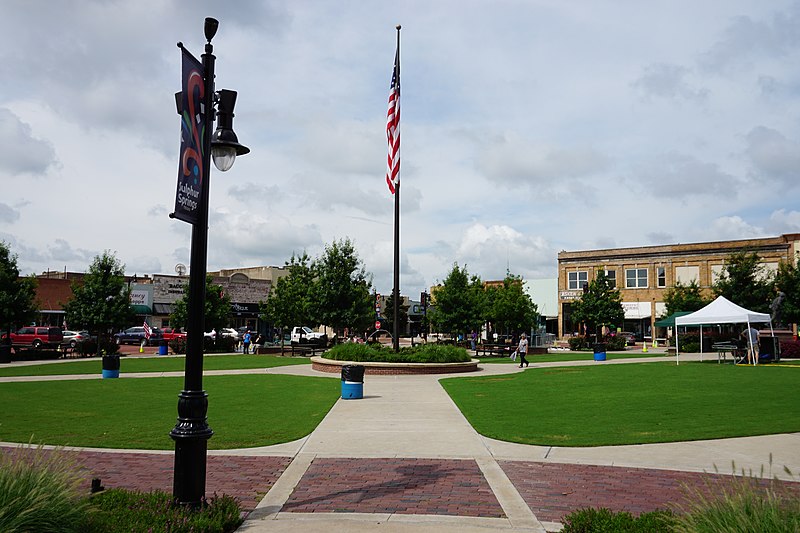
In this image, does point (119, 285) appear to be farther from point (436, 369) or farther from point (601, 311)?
point (601, 311)

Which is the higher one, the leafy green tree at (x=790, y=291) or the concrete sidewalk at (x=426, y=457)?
the leafy green tree at (x=790, y=291)

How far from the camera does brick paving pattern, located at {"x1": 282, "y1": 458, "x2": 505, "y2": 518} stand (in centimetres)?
688

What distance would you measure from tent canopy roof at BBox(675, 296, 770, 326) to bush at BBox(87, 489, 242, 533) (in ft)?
91.8

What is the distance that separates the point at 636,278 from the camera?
72.8m

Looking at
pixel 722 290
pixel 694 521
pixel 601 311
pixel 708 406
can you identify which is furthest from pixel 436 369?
pixel 601 311

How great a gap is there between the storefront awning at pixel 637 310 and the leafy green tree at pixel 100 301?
51.5 m

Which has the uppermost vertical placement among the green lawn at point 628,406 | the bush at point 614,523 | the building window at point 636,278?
the building window at point 636,278

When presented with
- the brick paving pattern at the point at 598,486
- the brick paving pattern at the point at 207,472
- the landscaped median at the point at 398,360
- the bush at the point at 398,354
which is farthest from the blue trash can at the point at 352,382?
the bush at the point at 398,354

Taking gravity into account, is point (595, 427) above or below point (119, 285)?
below

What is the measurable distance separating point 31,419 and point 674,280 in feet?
222

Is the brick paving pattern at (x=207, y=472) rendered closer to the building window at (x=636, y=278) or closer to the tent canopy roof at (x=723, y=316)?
the tent canopy roof at (x=723, y=316)

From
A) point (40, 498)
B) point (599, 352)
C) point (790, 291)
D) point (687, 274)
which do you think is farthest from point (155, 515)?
point (687, 274)

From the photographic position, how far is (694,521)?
4.83 m

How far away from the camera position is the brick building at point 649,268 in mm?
65062
